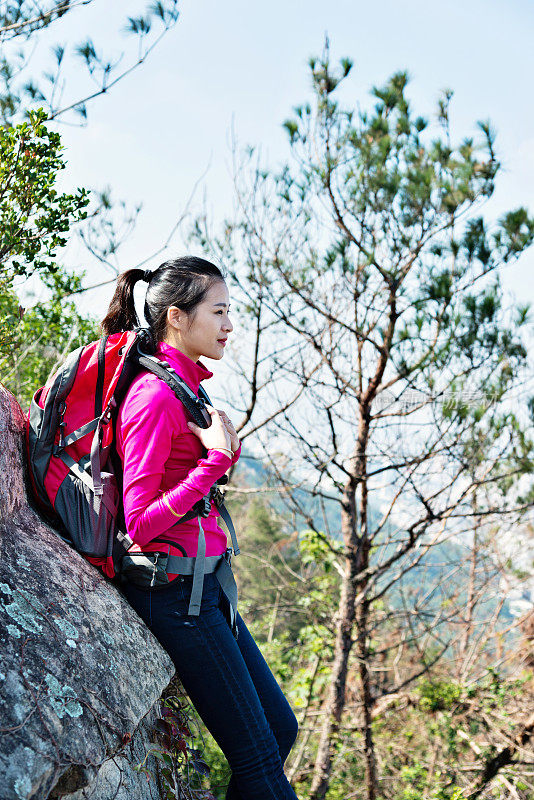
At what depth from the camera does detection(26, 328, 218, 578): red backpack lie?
71.2 inches

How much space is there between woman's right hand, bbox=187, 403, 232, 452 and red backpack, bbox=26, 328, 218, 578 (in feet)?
0.13

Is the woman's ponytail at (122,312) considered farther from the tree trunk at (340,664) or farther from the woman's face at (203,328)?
the tree trunk at (340,664)

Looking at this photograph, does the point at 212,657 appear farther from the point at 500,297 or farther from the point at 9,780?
the point at 500,297

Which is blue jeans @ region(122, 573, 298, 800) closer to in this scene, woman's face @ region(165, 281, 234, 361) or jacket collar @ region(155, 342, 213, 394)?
jacket collar @ region(155, 342, 213, 394)

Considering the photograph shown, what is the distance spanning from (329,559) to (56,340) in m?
3.66

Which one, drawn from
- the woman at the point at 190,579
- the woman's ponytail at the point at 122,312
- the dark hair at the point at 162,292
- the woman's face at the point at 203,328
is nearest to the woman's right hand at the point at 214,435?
the woman at the point at 190,579

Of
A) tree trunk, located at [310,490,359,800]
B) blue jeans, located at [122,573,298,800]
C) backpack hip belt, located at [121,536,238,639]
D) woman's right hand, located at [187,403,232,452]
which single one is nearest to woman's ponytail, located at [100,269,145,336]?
woman's right hand, located at [187,403,232,452]

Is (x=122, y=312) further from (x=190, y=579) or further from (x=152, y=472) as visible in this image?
(x=190, y=579)

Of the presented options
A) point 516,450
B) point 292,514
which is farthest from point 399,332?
point 292,514

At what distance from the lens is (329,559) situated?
6457 mm

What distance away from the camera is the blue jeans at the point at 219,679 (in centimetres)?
177

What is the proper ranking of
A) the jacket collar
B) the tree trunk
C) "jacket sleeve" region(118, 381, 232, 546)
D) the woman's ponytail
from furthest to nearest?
A: 1. the tree trunk
2. the woman's ponytail
3. the jacket collar
4. "jacket sleeve" region(118, 381, 232, 546)

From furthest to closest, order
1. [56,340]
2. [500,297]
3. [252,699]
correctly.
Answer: [500,297], [56,340], [252,699]

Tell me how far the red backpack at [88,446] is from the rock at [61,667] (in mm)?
65
